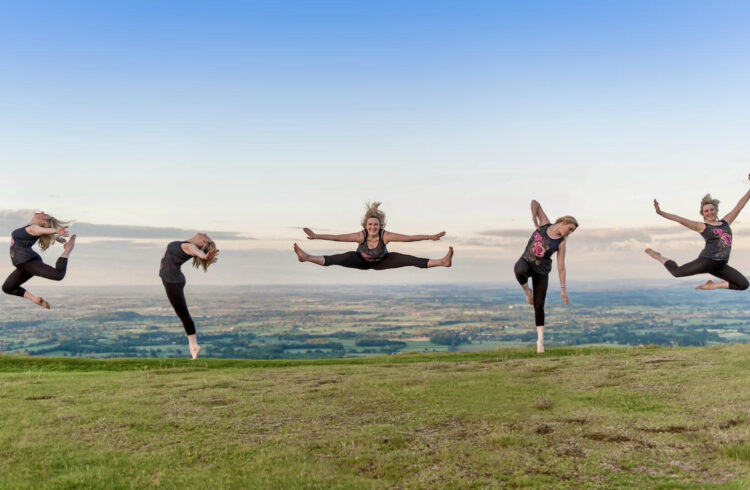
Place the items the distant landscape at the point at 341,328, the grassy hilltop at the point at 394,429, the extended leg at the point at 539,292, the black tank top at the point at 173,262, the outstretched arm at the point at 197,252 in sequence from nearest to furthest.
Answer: the grassy hilltop at the point at 394,429
the outstretched arm at the point at 197,252
the black tank top at the point at 173,262
the extended leg at the point at 539,292
the distant landscape at the point at 341,328

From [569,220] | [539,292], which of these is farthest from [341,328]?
[569,220]

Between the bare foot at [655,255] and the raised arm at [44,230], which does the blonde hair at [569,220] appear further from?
the raised arm at [44,230]

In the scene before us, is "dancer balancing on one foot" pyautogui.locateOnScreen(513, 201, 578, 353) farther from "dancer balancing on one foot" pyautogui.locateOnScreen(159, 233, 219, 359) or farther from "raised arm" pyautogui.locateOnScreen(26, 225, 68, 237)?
"raised arm" pyautogui.locateOnScreen(26, 225, 68, 237)

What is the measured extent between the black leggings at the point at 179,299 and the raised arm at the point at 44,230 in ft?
10.0

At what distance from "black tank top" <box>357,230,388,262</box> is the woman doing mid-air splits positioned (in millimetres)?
8244

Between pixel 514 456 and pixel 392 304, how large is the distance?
12236 centimetres

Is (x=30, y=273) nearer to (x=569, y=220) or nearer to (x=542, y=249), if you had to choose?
(x=542, y=249)

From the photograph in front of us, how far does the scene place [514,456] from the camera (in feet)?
37.5

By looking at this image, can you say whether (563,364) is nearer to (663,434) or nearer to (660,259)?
(660,259)

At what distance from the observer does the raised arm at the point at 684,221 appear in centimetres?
1662

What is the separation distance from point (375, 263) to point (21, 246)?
9.90 m

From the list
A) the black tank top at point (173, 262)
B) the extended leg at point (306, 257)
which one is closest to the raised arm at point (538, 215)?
the extended leg at point (306, 257)

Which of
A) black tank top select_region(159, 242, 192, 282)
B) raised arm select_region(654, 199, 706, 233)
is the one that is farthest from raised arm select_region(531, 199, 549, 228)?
black tank top select_region(159, 242, 192, 282)

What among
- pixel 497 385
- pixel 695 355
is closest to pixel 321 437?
pixel 497 385
